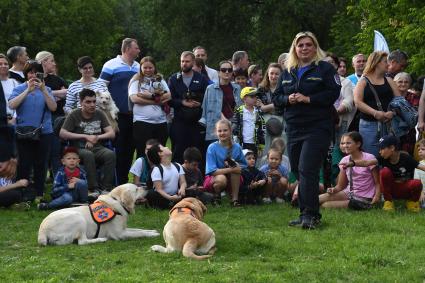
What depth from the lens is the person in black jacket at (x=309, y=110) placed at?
9.26 metres

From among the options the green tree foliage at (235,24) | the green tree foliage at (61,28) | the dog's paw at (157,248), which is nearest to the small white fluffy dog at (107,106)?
the dog's paw at (157,248)

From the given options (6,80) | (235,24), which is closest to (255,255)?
(6,80)

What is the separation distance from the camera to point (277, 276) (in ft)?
22.8

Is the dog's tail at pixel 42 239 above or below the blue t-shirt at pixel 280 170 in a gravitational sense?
below

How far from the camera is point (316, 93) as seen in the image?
9297mm

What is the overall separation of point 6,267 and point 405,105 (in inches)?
236

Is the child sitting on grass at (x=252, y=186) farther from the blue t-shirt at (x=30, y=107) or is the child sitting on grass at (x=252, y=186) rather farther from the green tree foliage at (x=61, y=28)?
the green tree foliage at (x=61, y=28)

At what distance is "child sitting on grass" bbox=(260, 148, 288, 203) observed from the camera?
39.9 feet

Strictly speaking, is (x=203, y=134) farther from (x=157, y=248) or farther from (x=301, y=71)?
(x=157, y=248)

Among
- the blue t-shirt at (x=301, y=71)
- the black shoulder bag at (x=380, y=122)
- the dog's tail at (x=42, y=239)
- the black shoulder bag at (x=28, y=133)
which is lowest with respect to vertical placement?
the dog's tail at (x=42, y=239)

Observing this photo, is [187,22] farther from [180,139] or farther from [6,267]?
[6,267]

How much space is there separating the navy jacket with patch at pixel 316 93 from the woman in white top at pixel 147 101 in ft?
11.4

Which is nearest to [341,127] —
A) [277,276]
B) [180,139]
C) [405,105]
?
[405,105]

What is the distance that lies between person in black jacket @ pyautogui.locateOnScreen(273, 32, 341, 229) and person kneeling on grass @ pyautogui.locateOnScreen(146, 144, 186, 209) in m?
2.51
